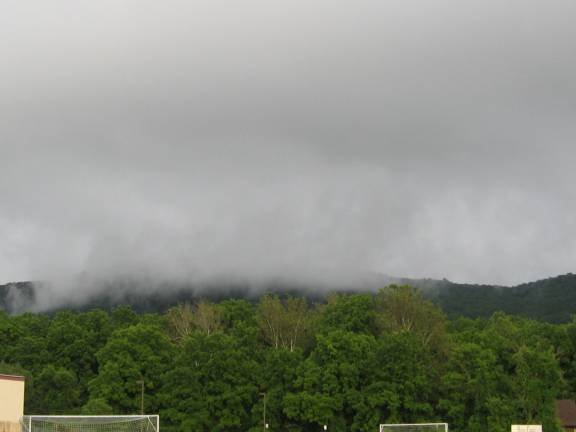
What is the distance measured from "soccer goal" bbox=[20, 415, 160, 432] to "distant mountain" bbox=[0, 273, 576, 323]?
9932 centimetres

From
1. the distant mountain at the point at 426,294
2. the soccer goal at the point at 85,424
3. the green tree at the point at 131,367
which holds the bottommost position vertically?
the soccer goal at the point at 85,424

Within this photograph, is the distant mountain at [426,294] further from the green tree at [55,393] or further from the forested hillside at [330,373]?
the green tree at [55,393]

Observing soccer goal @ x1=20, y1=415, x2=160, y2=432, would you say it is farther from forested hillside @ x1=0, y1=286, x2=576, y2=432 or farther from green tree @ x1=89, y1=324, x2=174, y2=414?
green tree @ x1=89, y1=324, x2=174, y2=414

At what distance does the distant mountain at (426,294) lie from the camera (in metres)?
150

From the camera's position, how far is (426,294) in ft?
558

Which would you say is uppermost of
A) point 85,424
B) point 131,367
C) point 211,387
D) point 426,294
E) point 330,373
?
point 426,294

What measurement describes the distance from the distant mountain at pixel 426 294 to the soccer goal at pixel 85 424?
9932 cm

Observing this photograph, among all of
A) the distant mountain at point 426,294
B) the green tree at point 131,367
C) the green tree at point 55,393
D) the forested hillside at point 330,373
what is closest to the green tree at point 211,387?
the forested hillside at point 330,373

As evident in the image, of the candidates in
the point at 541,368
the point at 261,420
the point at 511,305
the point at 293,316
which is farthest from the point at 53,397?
the point at 511,305

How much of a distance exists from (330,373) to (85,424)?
35005mm

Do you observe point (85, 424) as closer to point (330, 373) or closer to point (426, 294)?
point (330, 373)

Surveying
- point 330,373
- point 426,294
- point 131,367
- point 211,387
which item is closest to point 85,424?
point 211,387

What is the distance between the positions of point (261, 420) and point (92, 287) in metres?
114

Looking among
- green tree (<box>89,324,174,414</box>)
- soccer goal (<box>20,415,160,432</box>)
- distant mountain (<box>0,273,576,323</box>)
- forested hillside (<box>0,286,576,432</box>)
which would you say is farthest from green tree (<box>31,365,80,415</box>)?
distant mountain (<box>0,273,576,323</box>)
